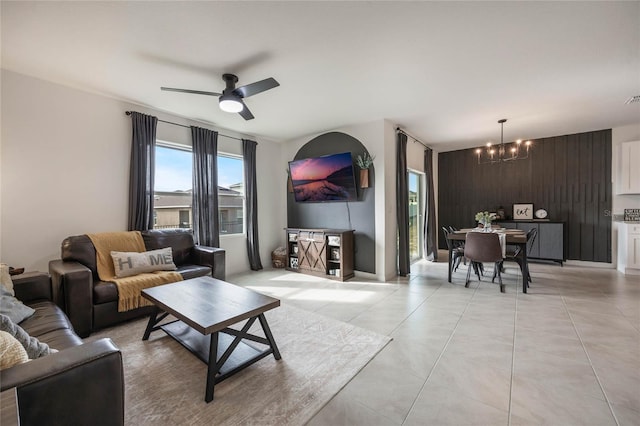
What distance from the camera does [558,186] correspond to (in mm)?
5508

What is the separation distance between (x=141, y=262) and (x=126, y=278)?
0.25m

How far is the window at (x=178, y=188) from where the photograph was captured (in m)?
3.94

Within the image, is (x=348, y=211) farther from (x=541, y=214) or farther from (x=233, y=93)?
(x=541, y=214)

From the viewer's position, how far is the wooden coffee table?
1.74 meters

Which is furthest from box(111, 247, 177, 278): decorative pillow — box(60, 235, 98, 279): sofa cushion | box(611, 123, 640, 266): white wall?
box(611, 123, 640, 266): white wall

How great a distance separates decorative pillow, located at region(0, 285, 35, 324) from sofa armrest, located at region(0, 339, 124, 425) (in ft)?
3.75

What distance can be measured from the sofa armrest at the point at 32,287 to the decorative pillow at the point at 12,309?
254 mm

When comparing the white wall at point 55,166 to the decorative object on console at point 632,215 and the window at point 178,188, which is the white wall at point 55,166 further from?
the decorative object on console at point 632,215

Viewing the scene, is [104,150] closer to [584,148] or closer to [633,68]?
[633,68]

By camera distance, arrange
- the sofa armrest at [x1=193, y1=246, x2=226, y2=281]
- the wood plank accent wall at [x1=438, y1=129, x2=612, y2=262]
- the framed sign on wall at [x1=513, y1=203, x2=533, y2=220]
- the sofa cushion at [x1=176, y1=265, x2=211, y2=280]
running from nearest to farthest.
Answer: the sofa cushion at [x1=176, y1=265, x2=211, y2=280] → the sofa armrest at [x1=193, y1=246, x2=226, y2=281] → the wood plank accent wall at [x1=438, y1=129, x2=612, y2=262] → the framed sign on wall at [x1=513, y1=203, x2=533, y2=220]

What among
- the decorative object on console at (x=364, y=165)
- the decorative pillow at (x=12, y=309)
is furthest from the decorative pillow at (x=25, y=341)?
the decorative object on console at (x=364, y=165)

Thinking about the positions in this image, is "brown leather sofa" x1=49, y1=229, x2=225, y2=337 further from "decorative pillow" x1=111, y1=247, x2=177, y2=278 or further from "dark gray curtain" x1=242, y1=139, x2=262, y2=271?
"dark gray curtain" x1=242, y1=139, x2=262, y2=271

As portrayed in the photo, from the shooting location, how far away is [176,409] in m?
1.59

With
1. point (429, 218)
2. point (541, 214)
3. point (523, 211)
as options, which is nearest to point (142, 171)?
point (429, 218)
